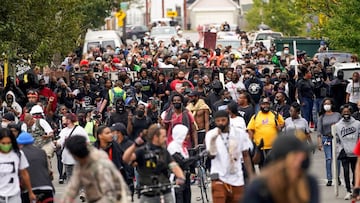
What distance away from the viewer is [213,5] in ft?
367

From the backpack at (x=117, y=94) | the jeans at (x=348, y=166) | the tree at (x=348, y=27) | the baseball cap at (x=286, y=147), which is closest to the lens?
the baseball cap at (x=286, y=147)

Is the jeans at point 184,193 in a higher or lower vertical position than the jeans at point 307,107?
higher

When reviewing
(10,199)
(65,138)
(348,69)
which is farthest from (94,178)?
(348,69)


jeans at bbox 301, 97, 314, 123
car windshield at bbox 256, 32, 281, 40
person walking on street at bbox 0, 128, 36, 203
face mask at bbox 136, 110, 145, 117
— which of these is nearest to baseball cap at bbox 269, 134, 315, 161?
person walking on street at bbox 0, 128, 36, 203

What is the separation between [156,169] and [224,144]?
5.10ft

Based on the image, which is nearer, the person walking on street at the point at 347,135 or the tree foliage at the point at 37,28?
the person walking on street at the point at 347,135

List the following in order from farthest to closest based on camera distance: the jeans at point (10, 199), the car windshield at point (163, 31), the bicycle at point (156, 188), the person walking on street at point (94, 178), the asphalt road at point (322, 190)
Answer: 1. the car windshield at point (163, 31)
2. the asphalt road at point (322, 190)
3. the jeans at point (10, 199)
4. the bicycle at point (156, 188)
5. the person walking on street at point (94, 178)

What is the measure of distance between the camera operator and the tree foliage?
12415mm

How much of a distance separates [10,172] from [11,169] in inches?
1.6

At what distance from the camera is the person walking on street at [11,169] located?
45.3 feet

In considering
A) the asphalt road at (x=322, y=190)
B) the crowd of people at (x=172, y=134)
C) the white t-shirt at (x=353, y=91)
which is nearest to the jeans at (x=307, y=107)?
the crowd of people at (x=172, y=134)

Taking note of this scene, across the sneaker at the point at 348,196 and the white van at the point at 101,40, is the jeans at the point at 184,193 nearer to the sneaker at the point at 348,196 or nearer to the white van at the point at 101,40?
the sneaker at the point at 348,196

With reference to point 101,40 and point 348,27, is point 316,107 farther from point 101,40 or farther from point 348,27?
point 101,40

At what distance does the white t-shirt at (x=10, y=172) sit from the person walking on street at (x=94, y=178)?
2214mm
